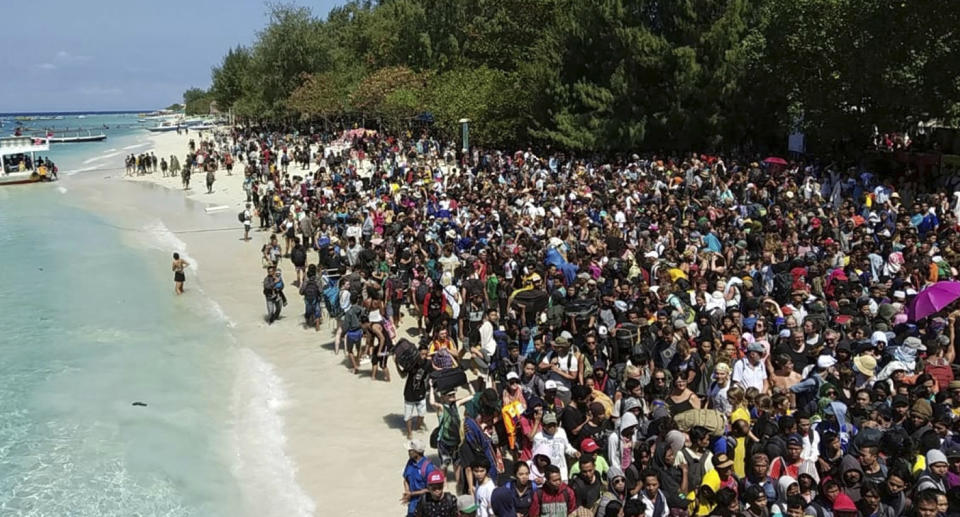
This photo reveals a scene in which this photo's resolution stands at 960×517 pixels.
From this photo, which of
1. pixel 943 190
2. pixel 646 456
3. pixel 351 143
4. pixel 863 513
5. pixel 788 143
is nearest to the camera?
pixel 863 513

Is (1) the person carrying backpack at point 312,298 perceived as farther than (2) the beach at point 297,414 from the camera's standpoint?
Yes

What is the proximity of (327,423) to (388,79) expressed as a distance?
121 ft

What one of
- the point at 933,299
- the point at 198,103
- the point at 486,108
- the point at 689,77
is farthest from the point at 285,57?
the point at 198,103

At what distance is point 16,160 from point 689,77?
122 feet

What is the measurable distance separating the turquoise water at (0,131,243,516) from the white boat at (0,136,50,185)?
24.4m

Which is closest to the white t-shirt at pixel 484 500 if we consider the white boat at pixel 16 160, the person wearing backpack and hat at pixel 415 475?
the person wearing backpack and hat at pixel 415 475

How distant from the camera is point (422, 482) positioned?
23.8ft

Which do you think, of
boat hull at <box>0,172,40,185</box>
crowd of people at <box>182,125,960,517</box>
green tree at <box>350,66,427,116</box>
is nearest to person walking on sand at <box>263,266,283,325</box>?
A: crowd of people at <box>182,125,960,517</box>

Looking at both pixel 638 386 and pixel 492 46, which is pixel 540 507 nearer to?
pixel 638 386

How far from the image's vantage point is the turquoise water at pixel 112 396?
9.73 meters

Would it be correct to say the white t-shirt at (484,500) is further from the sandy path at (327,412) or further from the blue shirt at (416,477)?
the sandy path at (327,412)

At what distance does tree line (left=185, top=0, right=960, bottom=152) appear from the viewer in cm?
2138

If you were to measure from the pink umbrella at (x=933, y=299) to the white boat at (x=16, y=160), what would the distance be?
45.6m

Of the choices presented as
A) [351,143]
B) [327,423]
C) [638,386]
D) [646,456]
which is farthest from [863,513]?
[351,143]
